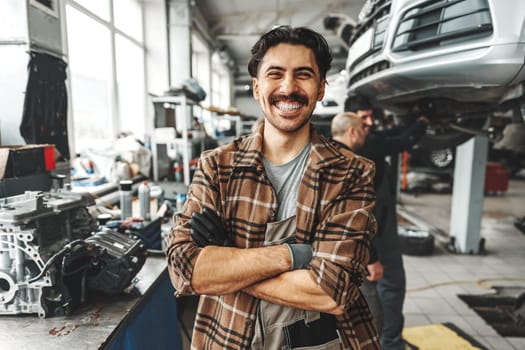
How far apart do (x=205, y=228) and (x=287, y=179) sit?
30 cm

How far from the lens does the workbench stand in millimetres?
1084

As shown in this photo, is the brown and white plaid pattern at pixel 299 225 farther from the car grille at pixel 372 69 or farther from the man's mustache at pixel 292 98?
the car grille at pixel 372 69

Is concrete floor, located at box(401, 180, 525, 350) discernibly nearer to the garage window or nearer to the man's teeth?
the man's teeth

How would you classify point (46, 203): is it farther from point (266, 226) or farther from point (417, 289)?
point (417, 289)

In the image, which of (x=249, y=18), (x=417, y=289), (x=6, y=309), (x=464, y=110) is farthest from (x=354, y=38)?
(x=249, y=18)

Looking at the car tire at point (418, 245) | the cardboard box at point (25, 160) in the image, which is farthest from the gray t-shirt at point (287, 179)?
the car tire at point (418, 245)

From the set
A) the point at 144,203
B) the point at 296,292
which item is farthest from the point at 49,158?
the point at 296,292

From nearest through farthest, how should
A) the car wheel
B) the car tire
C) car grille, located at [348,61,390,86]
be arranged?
1. car grille, located at [348,61,390,86]
2. the car tire
3. the car wheel

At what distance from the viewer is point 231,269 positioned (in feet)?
2.95

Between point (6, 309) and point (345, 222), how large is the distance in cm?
122

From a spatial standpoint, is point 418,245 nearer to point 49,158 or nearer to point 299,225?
point 299,225

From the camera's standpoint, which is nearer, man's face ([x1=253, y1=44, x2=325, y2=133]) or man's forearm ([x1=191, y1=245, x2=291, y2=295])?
man's forearm ([x1=191, y1=245, x2=291, y2=295])

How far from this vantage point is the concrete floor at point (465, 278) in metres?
2.71

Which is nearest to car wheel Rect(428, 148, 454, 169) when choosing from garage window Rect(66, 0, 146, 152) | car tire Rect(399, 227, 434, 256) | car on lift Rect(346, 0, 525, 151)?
car tire Rect(399, 227, 434, 256)
